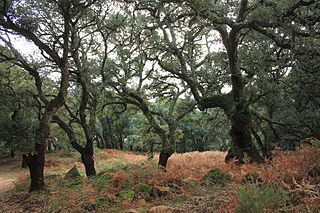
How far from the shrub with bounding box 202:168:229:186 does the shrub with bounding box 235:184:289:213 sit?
3.92m

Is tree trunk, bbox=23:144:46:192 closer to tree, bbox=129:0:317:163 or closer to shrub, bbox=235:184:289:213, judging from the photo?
tree, bbox=129:0:317:163

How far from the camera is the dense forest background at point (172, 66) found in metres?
9.96

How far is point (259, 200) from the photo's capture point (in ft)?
16.1

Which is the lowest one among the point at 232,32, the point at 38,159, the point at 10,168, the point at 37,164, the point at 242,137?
the point at 10,168

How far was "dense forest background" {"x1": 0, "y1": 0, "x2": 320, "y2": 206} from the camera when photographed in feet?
32.7

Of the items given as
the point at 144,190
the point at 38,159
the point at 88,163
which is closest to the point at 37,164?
the point at 38,159

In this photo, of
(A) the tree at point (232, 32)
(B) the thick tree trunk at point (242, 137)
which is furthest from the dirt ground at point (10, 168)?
(B) the thick tree trunk at point (242, 137)

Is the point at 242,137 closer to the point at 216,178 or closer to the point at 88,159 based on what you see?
the point at 216,178

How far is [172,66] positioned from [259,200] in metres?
11.7

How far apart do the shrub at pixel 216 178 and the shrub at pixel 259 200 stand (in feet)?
12.9

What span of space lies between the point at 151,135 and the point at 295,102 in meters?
8.42

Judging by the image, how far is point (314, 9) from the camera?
377 inches

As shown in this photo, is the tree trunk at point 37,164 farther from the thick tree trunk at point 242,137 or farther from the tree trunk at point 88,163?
the thick tree trunk at point 242,137

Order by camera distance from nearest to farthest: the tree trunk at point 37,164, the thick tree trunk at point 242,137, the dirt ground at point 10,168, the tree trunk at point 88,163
A: the tree trunk at point 37,164
the thick tree trunk at point 242,137
the tree trunk at point 88,163
the dirt ground at point 10,168
